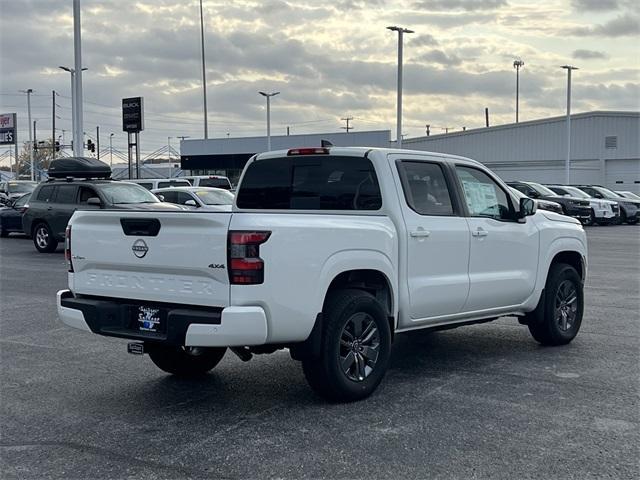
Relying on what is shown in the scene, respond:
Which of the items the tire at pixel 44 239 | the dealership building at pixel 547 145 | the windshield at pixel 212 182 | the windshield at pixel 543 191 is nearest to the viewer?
the tire at pixel 44 239

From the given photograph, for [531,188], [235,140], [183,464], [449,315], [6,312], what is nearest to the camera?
[183,464]

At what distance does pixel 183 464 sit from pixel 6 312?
6.81 m

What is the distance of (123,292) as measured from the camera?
5.88 metres

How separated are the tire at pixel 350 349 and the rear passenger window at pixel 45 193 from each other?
16.0 meters

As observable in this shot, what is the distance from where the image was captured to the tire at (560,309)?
798 centimetres

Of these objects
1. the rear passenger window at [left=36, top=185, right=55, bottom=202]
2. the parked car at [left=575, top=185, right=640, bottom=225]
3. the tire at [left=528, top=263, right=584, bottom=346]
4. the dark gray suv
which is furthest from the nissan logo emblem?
the parked car at [left=575, top=185, right=640, bottom=225]

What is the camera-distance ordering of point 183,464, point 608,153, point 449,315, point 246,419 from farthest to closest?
point 608,153 → point 449,315 → point 246,419 → point 183,464

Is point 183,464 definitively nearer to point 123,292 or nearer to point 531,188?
point 123,292

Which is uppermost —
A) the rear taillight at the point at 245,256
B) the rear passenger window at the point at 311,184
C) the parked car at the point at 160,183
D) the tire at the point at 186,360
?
the rear passenger window at the point at 311,184

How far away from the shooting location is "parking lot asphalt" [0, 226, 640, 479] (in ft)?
15.5

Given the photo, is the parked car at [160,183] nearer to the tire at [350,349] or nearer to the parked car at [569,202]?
the parked car at [569,202]

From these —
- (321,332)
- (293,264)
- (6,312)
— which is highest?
(293,264)

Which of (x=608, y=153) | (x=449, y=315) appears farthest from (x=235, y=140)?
(x=449, y=315)

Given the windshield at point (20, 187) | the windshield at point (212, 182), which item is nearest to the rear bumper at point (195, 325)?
the windshield at point (212, 182)
